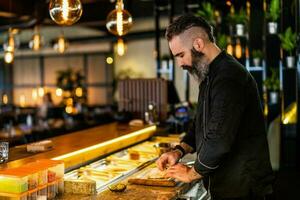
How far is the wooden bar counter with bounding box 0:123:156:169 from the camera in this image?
3.23 metres

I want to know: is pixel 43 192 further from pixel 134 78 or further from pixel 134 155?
pixel 134 78

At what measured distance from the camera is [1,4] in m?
9.10

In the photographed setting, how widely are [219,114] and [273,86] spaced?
575cm

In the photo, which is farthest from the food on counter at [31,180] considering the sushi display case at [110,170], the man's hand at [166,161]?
the man's hand at [166,161]

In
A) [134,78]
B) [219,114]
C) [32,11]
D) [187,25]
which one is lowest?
[219,114]

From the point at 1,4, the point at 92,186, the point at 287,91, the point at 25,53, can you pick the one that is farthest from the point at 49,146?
the point at 25,53

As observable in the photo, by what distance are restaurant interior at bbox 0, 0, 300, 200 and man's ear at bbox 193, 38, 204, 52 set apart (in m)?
0.62

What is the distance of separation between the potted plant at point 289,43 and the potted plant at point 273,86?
607 mm

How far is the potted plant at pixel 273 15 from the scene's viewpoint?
24.1 feet

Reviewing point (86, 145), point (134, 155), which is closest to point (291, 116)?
→ point (134, 155)

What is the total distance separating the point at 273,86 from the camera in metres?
7.72

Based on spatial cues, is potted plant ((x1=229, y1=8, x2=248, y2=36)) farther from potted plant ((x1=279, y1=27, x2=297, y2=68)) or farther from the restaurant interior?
potted plant ((x1=279, y1=27, x2=297, y2=68))

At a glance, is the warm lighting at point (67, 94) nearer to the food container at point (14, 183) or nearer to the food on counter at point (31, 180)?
the food on counter at point (31, 180)

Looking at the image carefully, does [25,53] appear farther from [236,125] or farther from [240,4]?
[236,125]
